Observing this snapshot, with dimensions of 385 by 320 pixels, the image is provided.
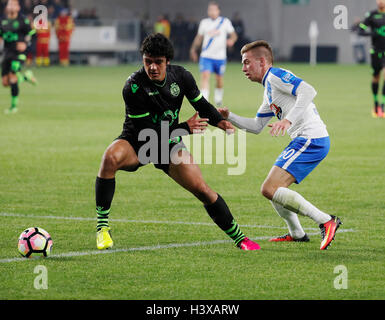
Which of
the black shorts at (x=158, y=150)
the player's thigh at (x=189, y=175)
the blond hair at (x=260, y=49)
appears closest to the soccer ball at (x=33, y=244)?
the black shorts at (x=158, y=150)

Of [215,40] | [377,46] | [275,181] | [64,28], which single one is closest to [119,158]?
[275,181]

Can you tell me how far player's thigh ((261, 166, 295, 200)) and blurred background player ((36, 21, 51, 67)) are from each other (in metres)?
31.4

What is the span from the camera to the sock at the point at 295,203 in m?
7.28

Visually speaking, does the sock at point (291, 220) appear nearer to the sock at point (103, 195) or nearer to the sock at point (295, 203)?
the sock at point (295, 203)

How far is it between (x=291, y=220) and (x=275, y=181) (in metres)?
0.42

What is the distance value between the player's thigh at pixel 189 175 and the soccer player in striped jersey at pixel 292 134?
0.48m

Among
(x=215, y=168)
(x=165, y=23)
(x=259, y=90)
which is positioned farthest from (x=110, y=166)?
(x=165, y=23)

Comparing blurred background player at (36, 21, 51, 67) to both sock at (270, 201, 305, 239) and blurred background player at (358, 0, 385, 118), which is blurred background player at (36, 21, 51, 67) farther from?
sock at (270, 201, 305, 239)

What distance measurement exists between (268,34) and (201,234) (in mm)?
41567

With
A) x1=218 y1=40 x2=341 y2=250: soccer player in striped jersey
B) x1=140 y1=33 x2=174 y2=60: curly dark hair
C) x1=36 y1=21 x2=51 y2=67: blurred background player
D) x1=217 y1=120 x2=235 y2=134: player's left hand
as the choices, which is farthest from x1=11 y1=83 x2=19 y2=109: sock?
x1=36 y1=21 x2=51 y2=67: blurred background player

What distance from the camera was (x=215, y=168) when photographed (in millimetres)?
12648

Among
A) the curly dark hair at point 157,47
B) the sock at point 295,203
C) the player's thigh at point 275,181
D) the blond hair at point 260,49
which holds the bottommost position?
the sock at point 295,203
